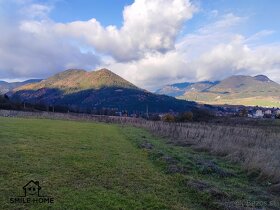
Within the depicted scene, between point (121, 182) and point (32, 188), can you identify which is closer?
point (32, 188)

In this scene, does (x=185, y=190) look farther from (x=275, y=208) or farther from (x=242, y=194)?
(x=275, y=208)

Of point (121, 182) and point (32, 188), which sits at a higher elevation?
point (32, 188)

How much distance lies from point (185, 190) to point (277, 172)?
490 cm

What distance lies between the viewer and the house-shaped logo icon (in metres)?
8.75

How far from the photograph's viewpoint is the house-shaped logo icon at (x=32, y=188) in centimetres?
875

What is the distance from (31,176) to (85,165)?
310 centimetres

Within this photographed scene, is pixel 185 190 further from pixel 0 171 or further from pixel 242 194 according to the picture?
pixel 0 171

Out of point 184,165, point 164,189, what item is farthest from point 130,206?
point 184,165

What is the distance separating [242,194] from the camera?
34.1ft

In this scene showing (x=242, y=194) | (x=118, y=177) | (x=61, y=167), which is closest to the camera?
(x=242, y=194)

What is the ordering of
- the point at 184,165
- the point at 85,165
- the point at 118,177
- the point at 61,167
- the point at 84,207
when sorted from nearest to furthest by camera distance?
the point at 84,207 < the point at 118,177 < the point at 61,167 < the point at 85,165 < the point at 184,165

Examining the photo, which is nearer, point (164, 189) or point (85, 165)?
point (164, 189)

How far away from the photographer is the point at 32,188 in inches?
360

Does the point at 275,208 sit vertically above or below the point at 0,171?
below
